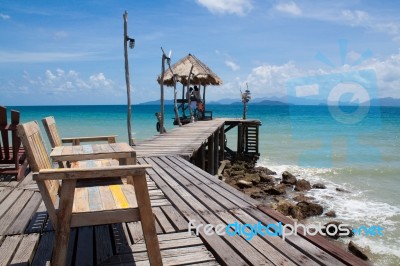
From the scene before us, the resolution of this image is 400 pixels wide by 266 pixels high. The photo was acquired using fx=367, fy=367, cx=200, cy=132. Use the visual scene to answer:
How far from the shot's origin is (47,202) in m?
2.25

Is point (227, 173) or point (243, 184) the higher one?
point (243, 184)

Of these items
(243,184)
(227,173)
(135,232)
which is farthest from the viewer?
(227,173)

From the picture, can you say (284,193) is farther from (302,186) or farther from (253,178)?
(253,178)

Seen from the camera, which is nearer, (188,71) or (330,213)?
(330,213)

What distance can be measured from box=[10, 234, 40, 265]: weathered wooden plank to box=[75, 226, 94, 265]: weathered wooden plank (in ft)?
1.04

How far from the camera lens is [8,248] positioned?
276 centimetres

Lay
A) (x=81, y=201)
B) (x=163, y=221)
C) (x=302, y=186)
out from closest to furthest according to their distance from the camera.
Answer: (x=81, y=201) → (x=163, y=221) → (x=302, y=186)

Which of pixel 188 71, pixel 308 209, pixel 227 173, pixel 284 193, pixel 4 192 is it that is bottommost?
pixel 227 173

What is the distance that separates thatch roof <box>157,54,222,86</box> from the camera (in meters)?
18.5

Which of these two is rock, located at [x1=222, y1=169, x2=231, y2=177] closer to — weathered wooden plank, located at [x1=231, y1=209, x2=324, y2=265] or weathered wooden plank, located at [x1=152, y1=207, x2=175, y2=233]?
weathered wooden plank, located at [x1=152, y1=207, x2=175, y2=233]

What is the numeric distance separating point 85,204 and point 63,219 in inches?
10.2

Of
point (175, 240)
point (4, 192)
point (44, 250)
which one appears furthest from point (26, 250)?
point (4, 192)

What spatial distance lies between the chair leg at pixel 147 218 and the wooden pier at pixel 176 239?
0.18 m

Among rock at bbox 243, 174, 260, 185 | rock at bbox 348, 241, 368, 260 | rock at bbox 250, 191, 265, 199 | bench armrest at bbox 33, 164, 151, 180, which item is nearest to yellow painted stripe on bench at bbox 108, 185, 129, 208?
bench armrest at bbox 33, 164, 151, 180
